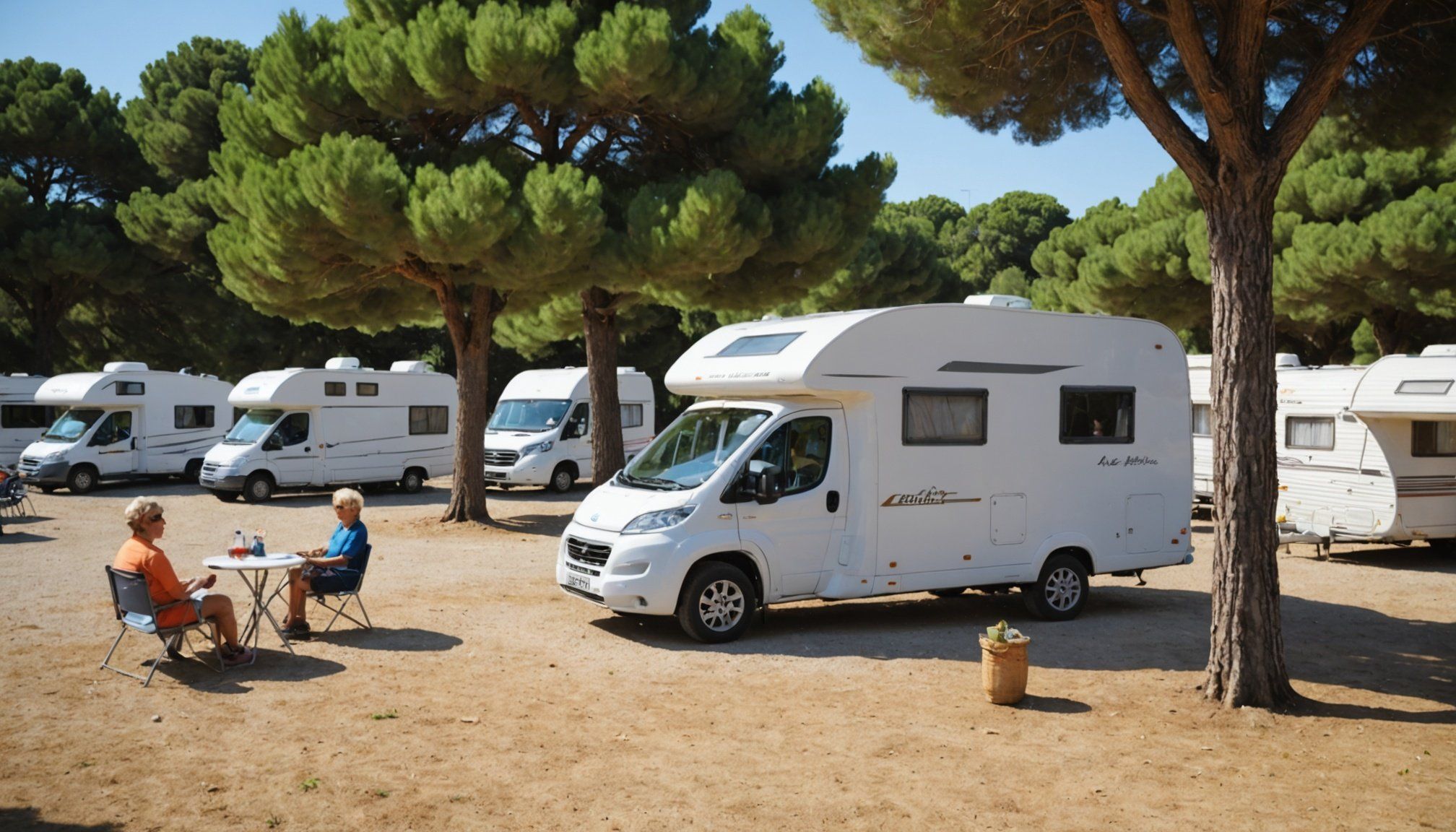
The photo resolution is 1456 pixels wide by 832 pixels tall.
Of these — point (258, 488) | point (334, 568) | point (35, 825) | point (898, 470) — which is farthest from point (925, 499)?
point (258, 488)

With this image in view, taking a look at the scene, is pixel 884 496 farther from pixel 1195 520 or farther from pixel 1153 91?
pixel 1195 520

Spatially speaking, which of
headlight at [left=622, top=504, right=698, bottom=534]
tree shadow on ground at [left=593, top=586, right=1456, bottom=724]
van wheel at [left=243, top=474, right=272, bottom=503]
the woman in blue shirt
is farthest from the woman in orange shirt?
van wheel at [left=243, top=474, right=272, bottom=503]

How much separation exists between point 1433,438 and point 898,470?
836cm

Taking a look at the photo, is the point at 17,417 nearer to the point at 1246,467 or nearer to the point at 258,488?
the point at 258,488

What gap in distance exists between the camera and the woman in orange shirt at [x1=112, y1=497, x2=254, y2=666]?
275 inches

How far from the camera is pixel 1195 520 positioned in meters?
18.1

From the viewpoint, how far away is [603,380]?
17078 millimetres

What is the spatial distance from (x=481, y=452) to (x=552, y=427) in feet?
17.2

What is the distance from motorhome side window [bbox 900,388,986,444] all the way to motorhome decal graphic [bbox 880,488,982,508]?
41 centimetres

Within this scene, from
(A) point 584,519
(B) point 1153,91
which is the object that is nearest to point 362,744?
(A) point 584,519

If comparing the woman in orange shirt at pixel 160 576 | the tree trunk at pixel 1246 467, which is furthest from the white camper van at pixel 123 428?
the tree trunk at pixel 1246 467

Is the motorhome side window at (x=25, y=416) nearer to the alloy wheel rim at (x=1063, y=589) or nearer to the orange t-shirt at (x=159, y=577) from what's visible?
the orange t-shirt at (x=159, y=577)

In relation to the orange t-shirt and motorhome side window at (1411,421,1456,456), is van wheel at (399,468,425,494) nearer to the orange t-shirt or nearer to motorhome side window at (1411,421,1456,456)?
the orange t-shirt

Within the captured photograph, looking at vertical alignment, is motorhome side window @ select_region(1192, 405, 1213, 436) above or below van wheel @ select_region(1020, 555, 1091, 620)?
above
